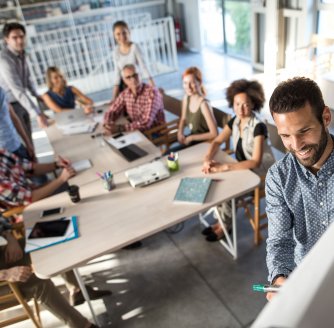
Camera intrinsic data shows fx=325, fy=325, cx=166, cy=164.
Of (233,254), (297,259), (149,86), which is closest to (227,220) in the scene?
(233,254)

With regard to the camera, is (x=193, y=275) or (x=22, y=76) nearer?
(x=193, y=275)

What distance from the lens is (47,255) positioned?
5.68 ft

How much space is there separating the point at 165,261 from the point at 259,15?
4.66 meters

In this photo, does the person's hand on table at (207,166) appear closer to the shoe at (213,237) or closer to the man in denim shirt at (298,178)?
the shoe at (213,237)

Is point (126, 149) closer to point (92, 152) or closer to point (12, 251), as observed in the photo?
point (92, 152)

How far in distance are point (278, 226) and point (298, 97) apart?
1.67ft

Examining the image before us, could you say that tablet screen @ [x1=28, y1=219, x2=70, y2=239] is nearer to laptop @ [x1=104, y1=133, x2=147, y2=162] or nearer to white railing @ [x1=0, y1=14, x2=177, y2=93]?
laptop @ [x1=104, y1=133, x2=147, y2=162]

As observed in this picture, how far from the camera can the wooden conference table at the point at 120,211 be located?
1.72m

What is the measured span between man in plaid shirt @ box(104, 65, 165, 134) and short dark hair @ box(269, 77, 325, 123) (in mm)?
2047

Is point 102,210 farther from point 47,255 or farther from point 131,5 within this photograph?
point 131,5

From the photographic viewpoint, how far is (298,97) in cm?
105

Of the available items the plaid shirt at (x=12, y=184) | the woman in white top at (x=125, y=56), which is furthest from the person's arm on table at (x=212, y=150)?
the woman in white top at (x=125, y=56)

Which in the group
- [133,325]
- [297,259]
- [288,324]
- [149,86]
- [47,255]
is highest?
[288,324]

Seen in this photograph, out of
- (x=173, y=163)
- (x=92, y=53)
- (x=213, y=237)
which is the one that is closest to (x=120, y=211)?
(x=173, y=163)
